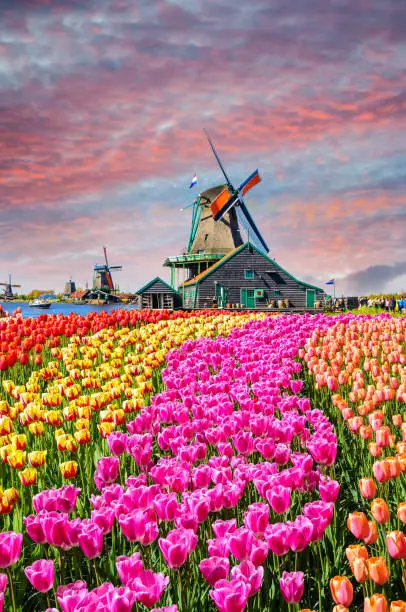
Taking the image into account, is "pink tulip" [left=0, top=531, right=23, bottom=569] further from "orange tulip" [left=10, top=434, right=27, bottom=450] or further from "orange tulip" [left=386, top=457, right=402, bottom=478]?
"orange tulip" [left=386, top=457, right=402, bottom=478]

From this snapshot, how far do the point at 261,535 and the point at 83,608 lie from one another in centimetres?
102

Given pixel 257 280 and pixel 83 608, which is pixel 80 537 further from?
pixel 257 280

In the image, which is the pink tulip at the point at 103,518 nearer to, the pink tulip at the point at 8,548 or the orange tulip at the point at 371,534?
the pink tulip at the point at 8,548

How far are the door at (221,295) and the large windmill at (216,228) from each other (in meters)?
5.88

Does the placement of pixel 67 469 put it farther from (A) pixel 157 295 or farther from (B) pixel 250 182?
(B) pixel 250 182

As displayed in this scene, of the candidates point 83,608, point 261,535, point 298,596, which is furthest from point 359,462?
point 83,608

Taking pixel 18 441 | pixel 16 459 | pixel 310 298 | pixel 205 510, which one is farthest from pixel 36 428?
pixel 310 298

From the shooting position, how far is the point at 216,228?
4625 cm

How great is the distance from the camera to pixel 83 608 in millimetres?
1731

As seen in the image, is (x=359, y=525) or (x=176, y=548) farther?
(x=359, y=525)

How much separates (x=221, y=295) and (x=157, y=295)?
257 inches

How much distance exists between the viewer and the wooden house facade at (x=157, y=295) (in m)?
41.0

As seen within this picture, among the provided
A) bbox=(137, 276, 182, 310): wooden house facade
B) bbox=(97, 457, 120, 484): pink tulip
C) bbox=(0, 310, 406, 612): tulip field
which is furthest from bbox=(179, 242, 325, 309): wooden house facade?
bbox=(97, 457, 120, 484): pink tulip

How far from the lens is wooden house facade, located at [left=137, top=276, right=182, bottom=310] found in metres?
41.0
